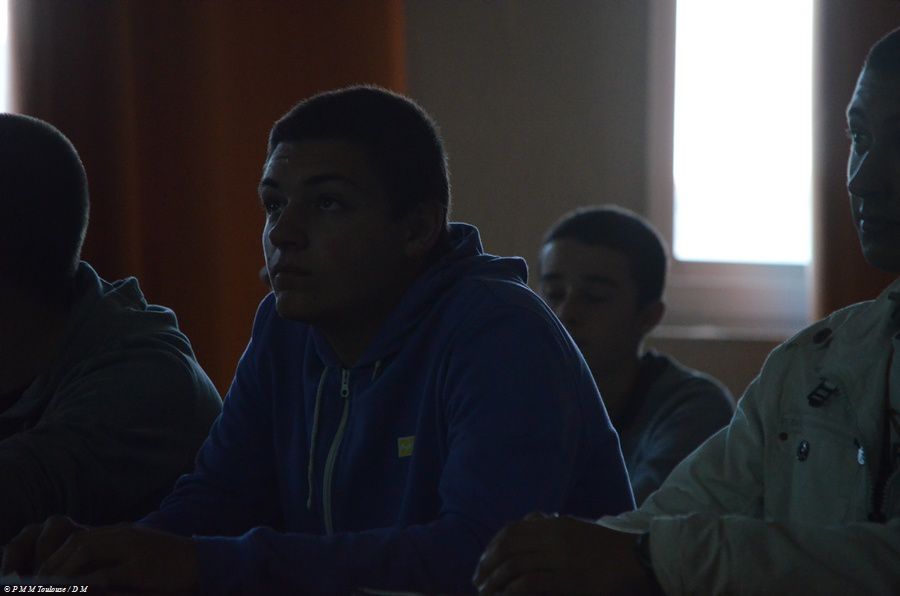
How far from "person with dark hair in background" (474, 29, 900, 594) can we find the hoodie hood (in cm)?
37

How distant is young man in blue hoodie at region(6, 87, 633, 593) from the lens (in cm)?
118

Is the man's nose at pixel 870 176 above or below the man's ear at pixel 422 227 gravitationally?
above

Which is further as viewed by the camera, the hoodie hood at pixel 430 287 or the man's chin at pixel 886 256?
the hoodie hood at pixel 430 287

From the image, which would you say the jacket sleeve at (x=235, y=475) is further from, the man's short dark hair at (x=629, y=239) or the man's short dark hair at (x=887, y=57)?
the man's short dark hair at (x=629, y=239)

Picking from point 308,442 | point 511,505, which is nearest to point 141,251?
point 308,442

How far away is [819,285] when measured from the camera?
3.69 meters

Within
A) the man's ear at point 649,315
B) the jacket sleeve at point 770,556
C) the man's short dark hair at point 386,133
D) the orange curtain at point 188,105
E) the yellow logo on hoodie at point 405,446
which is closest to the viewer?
the jacket sleeve at point 770,556

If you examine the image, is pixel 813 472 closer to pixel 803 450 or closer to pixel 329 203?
pixel 803 450

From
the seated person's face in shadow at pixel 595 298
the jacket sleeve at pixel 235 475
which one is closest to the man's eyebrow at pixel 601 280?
the seated person's face in shadow at pixel 595 298

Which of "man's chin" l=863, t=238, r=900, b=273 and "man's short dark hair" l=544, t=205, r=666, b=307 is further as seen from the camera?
"man's short dark hair" l=544, t=205, r=666, b=307

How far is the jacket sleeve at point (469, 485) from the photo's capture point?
45.9 inches

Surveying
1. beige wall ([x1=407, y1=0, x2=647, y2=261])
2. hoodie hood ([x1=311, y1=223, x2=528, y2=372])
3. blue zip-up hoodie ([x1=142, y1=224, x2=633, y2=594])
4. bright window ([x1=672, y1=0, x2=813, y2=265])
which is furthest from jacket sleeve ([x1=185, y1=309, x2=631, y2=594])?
bright window ([x1=672, y1=0, x2=813, y2=265])

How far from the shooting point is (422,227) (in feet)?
5.28

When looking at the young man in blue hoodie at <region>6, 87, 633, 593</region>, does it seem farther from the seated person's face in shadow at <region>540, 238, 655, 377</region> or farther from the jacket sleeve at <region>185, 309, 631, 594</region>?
the seated person's face in shadow at <region>540, 238, 655, 377</region>
